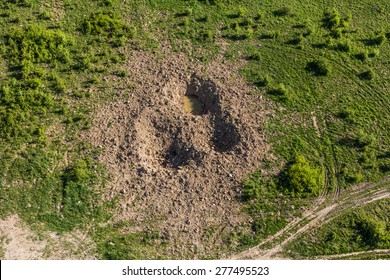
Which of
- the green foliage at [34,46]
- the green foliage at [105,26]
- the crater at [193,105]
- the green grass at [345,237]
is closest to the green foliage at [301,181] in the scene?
the green grass at [345,237]

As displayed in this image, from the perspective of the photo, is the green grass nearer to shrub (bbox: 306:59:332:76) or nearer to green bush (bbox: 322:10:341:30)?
shrub (bbox: 306:59:332:76)

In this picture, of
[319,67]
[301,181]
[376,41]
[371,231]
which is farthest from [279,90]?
[371,231]

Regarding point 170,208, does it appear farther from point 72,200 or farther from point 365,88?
point 365,88

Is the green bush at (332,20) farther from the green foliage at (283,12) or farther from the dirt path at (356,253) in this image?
the dirt path at (356,253)

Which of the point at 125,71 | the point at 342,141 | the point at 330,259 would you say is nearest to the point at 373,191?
the point at 342,141

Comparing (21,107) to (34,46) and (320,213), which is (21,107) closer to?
(34,46)
